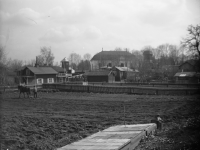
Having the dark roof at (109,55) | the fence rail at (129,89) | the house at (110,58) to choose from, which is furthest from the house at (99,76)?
the dark roof at (109,55)

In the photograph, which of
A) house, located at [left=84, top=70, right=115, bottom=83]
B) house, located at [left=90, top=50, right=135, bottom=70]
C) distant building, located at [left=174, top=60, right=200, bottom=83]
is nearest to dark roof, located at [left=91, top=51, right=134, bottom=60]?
house, located at [left=90, top=50, right=135, bottom=70]

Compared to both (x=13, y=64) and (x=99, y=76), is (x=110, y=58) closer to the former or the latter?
(x=99, y=76)

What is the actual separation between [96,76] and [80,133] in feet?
155

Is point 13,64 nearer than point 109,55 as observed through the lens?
Yes

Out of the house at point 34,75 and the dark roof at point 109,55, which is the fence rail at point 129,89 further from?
the dark roof at point 109,55

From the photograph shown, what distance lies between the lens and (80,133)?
10016mm

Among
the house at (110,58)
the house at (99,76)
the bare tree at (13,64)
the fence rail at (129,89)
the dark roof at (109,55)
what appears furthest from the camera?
the dark roof at (109,55)

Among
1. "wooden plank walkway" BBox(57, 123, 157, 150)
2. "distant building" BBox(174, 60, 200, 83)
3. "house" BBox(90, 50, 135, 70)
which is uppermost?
"house" BBox(90, 50, 135, 70)

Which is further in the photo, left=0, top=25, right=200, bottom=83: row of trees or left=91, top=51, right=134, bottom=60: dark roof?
left=91, top=51, right=134, bottom=60: dark roof

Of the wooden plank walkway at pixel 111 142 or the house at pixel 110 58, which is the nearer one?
the wooden plank walkway at pixel 111 142

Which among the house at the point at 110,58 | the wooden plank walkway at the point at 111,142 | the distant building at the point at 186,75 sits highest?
the house at the point at 110,58

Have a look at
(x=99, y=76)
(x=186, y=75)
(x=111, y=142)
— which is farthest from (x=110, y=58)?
(x=111, y=142)

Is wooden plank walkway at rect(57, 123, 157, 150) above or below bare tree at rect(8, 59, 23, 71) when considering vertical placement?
below

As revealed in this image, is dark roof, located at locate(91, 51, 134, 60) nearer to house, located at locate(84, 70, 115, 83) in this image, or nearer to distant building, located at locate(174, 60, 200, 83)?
house, located at locate(84, 70, 115, 83)
